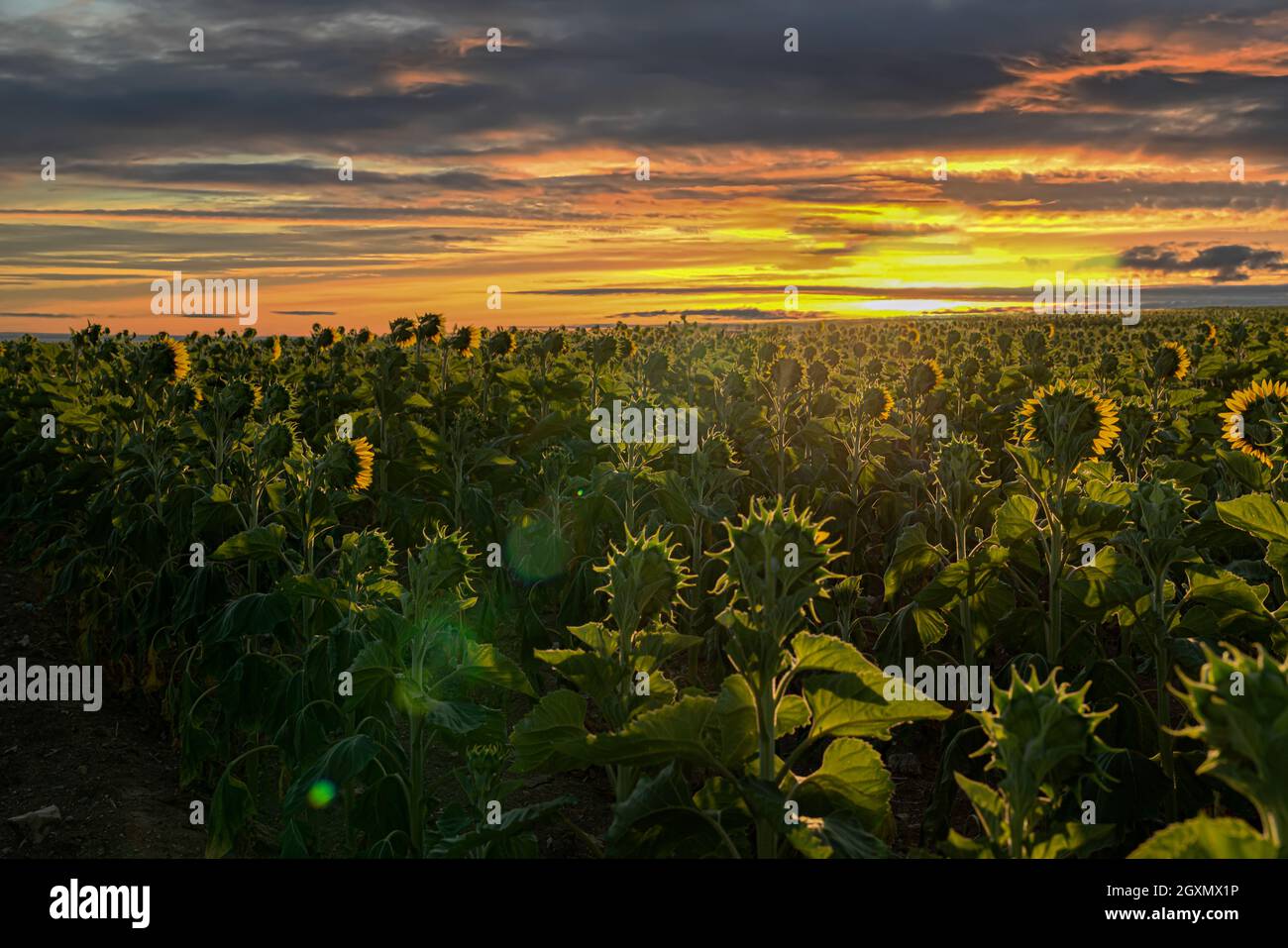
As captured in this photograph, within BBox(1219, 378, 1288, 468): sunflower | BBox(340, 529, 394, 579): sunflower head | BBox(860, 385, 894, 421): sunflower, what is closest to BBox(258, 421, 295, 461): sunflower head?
BBox(340, 529, 394, 579): sunflower head

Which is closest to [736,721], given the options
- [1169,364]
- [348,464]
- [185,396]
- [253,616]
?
[253,616]

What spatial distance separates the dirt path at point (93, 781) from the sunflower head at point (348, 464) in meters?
2.81

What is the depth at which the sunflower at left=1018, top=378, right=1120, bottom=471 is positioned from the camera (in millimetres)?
6059

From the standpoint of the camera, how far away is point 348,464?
6.80 m

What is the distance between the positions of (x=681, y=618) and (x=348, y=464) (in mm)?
3510

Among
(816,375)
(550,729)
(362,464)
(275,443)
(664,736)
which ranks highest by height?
(816,375)

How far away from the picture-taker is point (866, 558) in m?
13.3

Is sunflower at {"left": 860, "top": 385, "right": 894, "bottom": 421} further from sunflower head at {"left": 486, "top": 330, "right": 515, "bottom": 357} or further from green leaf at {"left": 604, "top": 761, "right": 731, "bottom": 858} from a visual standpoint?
green leaf at {"left": 604, "top": 761, "right": 731, "bottom": 858}

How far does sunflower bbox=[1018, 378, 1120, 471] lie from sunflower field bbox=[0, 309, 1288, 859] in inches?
1.0

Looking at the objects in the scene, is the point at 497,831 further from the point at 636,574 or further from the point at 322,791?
the point at 322,791

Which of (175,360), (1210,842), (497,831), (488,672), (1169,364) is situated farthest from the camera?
(1169,364)

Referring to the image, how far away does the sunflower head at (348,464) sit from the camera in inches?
257

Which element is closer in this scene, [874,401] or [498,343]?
[874,401]
